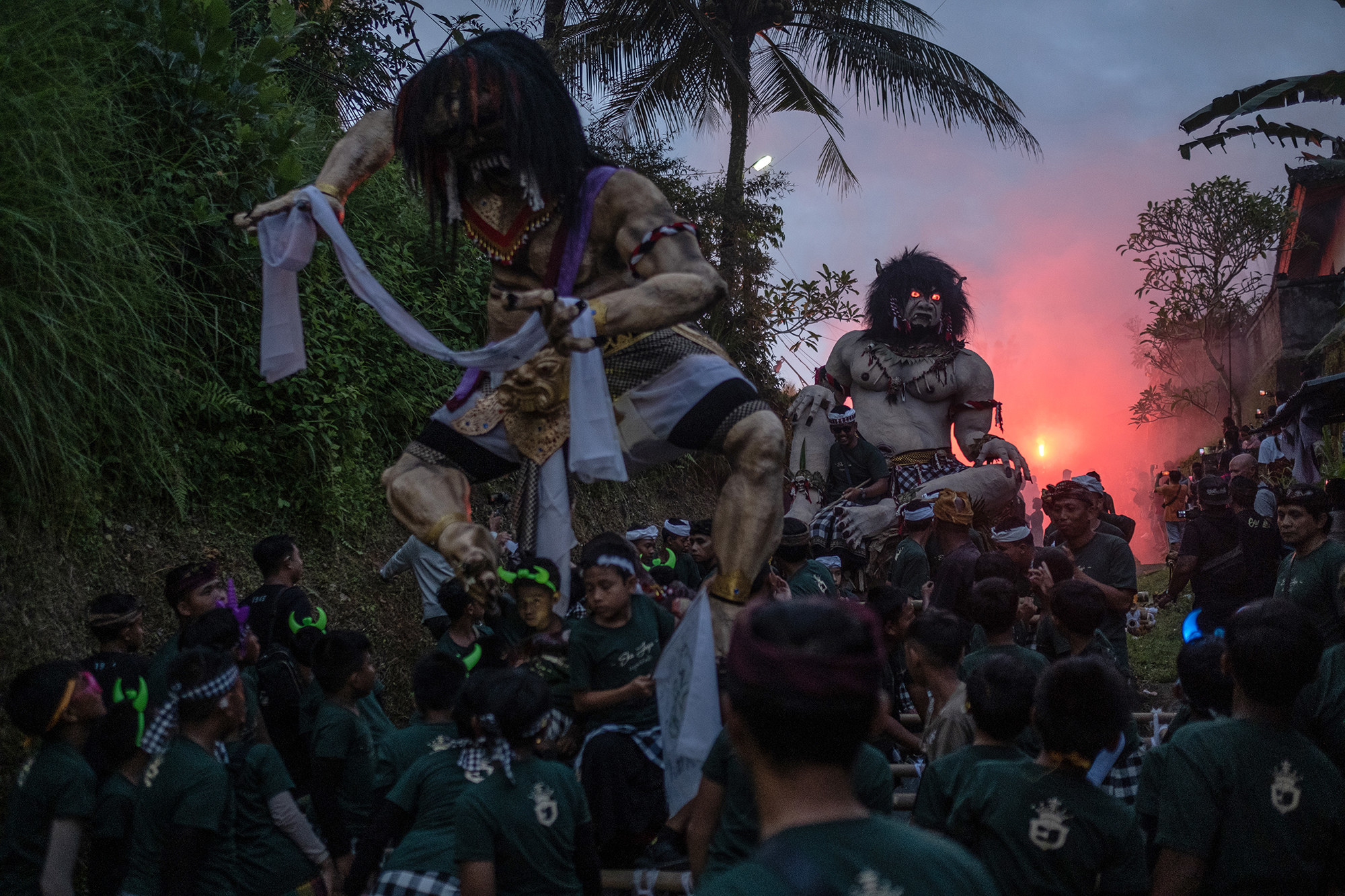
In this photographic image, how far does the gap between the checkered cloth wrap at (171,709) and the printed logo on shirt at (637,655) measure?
144 centimetres

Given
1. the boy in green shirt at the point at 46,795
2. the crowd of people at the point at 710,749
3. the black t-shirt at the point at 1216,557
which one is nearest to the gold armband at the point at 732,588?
the crowd of people at the point at 710,749

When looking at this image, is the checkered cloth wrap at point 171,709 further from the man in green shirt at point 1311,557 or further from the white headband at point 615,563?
the man in green shirt at point 1311,557

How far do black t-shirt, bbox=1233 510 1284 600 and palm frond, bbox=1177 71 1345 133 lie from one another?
3379mm

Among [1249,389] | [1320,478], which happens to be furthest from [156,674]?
[1249,389]

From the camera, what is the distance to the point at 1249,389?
21.1m

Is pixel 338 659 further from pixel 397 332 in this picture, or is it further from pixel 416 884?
pixel 397 332

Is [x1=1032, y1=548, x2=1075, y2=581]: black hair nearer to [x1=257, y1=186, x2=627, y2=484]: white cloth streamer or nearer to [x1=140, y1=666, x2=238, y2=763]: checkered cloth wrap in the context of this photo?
[x1=257, y1=186, x2=627, y2=484]: white cloth streamer

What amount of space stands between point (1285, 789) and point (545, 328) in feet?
7.34

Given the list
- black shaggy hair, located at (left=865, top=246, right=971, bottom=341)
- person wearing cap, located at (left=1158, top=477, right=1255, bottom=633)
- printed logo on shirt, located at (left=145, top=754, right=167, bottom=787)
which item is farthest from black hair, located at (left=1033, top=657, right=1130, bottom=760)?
black shaggy hair, located at (left=865, top=246, right=971, bottom=341)

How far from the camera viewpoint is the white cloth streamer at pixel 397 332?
131 inches

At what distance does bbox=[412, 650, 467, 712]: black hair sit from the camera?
4188mm

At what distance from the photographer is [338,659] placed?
4426 millimetres

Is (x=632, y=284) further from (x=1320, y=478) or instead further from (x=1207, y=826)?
(x=1320, y=478)

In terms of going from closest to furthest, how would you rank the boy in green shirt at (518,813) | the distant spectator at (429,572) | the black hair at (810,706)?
the black hair at (810,706) → the boy in green shirt at (518,813) → the distant spectator at (429,572)
